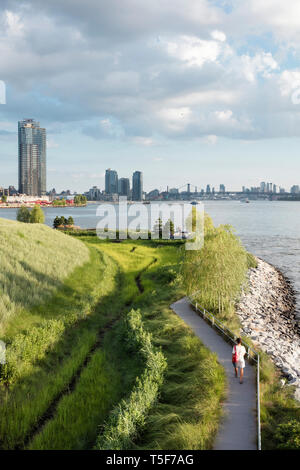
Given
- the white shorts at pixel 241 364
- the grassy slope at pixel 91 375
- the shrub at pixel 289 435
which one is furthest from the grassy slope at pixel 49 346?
the shrub at pixel 289 435

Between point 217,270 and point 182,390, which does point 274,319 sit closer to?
point 217,270

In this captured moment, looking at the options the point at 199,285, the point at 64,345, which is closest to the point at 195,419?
the point at 64,345

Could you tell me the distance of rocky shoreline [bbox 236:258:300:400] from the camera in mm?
18734

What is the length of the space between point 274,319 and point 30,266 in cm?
2078

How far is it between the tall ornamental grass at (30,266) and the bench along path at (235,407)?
1184cm

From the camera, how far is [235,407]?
12.6 metres

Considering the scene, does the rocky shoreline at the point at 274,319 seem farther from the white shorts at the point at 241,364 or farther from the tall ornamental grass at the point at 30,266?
the tall ornamental grass at the point at 30,266

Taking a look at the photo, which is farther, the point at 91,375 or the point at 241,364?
the point at 91,375

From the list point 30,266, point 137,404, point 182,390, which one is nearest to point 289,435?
point 182,390

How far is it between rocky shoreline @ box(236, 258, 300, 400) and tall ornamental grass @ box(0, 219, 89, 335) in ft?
47.8

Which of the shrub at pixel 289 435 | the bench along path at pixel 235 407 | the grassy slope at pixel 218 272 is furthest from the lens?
the grassy slope at pixel 218 272

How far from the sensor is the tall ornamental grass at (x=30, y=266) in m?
23.4

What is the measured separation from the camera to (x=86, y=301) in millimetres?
27281
